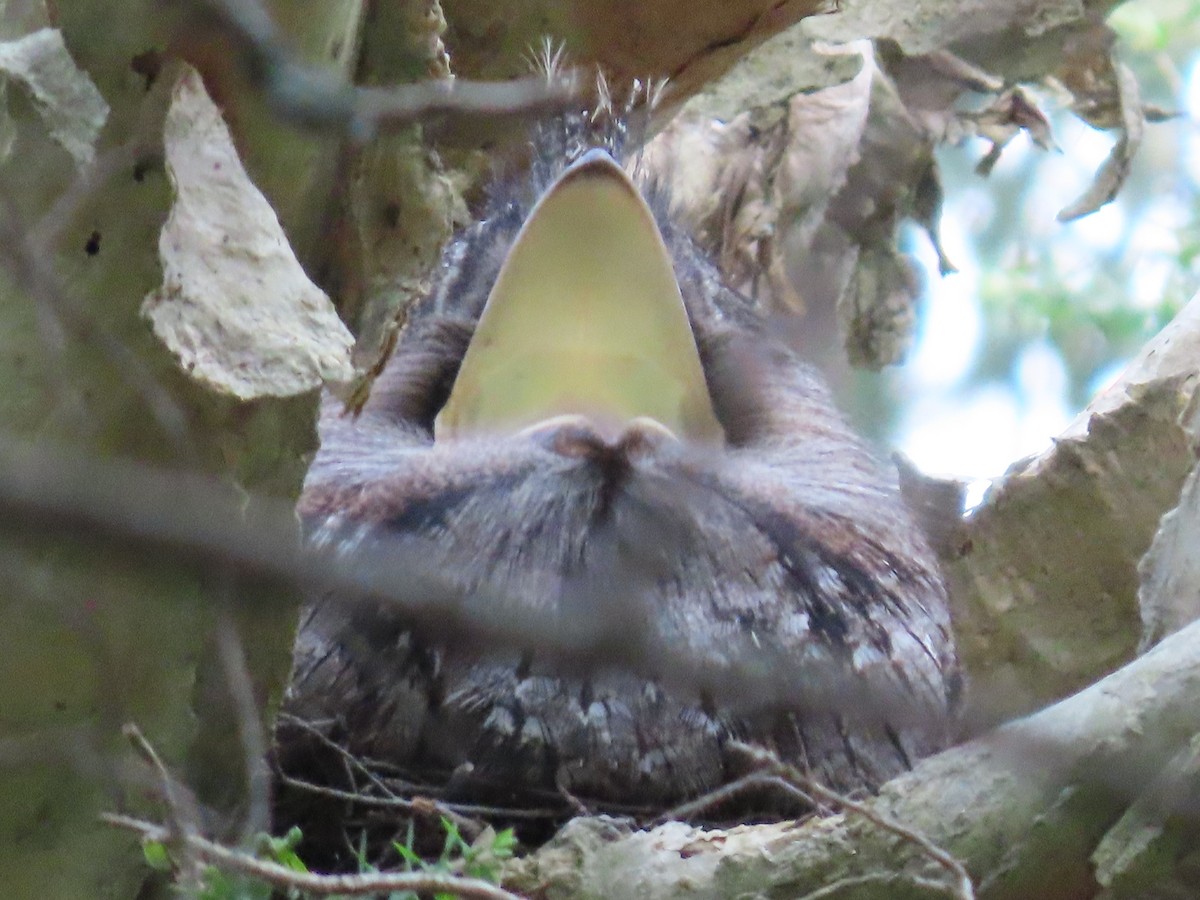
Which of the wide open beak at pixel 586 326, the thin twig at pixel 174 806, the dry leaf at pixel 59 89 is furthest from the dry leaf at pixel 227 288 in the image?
the wide open beak at pixel 586 326

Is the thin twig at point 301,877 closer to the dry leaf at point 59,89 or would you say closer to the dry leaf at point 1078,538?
the dry leaf at point 59,89

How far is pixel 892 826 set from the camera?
876 millimetres

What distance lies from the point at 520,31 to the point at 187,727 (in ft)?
3.80

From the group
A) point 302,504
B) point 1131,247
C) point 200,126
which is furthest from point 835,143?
point 1131,247

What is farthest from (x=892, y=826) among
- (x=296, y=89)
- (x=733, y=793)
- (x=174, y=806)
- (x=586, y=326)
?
(x=586, y=326)

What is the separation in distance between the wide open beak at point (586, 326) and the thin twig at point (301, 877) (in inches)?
28.9

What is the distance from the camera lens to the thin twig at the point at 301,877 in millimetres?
779

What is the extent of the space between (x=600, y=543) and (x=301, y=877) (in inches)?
23.8

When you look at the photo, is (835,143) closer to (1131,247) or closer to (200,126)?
(200,126)

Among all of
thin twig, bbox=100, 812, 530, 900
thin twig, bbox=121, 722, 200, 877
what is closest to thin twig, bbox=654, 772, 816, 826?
thin twig, bbox=100, 812, 530, 900

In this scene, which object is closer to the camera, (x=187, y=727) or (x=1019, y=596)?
(x=187, y=727)

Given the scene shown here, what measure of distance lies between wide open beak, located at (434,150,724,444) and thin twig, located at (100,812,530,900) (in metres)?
0.73

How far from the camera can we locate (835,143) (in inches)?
93.1

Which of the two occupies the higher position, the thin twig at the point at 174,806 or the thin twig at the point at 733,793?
the thin twig at the point at 733,793
